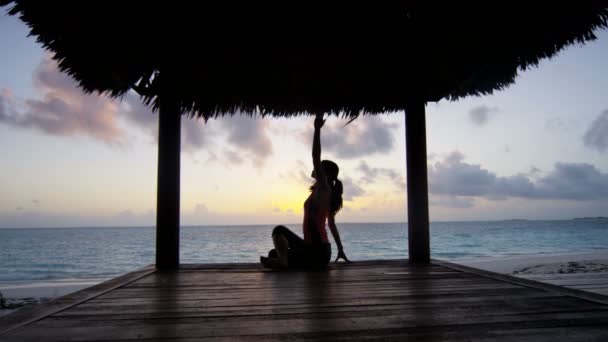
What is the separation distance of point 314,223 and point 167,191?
137cm

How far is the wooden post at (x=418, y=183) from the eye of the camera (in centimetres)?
385

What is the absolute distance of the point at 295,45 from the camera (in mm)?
3406

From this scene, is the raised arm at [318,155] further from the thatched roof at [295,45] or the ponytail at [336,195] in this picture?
the thatched roof at [295,45]

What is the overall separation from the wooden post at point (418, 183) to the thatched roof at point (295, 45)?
28cm

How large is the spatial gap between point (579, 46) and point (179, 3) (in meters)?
3.33

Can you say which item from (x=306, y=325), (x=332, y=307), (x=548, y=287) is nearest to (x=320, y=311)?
(x=332, y=307)

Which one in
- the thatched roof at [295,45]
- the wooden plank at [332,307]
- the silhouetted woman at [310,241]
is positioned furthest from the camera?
the silhouetted woman at [310,241]

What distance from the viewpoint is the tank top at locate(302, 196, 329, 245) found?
3.44 meters

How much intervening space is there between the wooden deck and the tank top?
64 centimetres

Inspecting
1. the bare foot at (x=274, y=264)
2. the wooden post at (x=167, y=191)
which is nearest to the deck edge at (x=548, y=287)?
the bare foot at (x=274, y=264)

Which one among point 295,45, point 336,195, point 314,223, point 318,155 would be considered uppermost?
point 295,45

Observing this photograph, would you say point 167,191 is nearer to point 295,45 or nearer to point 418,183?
point 295,45

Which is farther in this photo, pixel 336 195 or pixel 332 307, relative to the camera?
pixel 336 195

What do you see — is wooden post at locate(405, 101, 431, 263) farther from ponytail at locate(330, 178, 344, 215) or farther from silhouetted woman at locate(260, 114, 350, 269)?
silhouetted woman at locate(260, 114, 350, 269)
